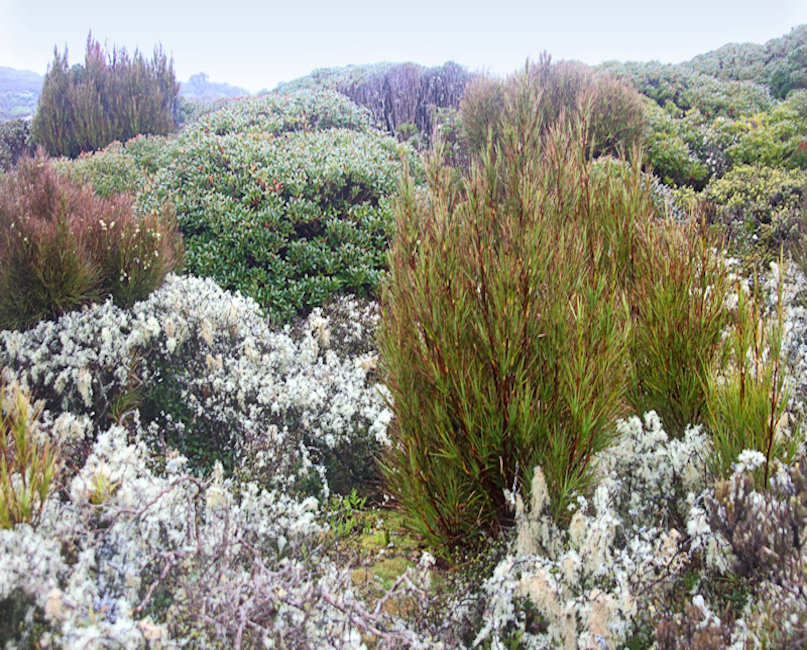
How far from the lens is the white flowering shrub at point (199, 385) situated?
4027 mm

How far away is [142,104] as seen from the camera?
1527cm

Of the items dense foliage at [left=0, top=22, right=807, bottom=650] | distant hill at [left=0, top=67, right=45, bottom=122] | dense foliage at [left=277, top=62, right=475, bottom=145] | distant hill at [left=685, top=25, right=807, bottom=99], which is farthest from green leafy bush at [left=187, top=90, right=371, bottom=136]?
distant hill at [left=0, top=67, right=45, bottom=122]

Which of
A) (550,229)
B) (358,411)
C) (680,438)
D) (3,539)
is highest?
(550,229)

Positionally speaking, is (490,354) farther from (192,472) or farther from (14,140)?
(14,140)

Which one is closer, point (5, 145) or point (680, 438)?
point (680, 438)

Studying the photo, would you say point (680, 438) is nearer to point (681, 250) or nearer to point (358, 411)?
point (681, 250)

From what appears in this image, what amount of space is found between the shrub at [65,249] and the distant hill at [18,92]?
29.1 metres

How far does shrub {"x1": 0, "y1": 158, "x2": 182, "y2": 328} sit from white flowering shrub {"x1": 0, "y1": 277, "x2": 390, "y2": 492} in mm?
237

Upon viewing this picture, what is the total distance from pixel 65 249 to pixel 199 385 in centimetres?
151

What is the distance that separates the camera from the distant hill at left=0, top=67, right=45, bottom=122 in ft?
121

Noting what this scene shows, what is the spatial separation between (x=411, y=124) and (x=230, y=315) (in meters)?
9.75

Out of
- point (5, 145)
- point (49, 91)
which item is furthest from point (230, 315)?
point (5, 145)

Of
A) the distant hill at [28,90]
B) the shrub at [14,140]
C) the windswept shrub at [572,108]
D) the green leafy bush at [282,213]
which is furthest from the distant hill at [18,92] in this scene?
the green leafy bush at [282,213]

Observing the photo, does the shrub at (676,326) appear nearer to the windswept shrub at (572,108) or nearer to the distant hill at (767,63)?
the windswept shrub at (572,108)
